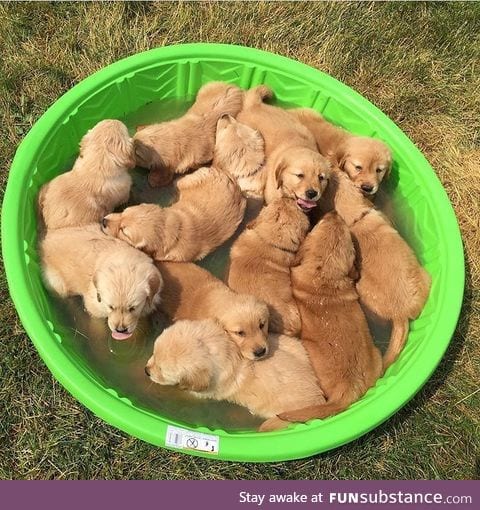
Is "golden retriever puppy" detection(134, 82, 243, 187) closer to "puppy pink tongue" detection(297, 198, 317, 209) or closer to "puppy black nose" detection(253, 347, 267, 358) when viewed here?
"puppy pink tongue" detection(297, 198, 317, 209)

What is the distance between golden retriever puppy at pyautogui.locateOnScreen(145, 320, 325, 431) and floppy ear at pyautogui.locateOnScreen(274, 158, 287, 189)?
911 mm

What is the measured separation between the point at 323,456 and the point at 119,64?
2626 millimetres

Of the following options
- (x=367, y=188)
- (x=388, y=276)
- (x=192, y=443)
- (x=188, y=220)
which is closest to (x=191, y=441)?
(x=192, y=443)

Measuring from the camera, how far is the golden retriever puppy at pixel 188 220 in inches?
119

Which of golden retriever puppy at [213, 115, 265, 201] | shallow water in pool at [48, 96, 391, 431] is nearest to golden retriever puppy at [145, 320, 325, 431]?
shallow water in pool at [48, 96, 391, 431]

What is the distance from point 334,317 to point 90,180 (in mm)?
1487

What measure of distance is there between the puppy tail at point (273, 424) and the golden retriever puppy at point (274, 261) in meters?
0.47

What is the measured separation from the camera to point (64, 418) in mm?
3160

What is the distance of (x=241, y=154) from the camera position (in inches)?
139

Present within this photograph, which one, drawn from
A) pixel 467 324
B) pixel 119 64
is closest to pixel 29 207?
pixel 119 64

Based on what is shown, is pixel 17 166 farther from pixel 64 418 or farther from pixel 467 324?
pixel 467 324

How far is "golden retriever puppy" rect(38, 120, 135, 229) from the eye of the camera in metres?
3.09

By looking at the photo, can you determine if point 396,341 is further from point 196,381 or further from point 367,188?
point 196,381

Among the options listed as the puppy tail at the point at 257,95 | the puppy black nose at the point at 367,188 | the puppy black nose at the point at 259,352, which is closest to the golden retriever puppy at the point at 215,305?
the puppy black nose at the point at 259,352
